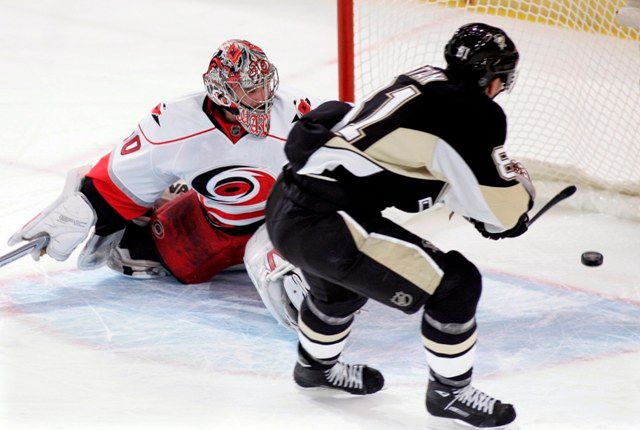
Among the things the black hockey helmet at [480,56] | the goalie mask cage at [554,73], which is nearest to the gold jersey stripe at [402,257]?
the black hockey helmet at [480,56]

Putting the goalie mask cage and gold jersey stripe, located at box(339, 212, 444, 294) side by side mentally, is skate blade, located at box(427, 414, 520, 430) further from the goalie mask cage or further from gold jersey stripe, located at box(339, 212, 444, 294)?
the goalie mask cage

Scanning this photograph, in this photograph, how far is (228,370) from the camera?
2.81 metres

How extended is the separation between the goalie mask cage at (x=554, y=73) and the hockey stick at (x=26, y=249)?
3.57ft

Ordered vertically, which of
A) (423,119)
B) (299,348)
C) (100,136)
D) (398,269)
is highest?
(423,119)

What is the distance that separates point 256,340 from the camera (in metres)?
2.96

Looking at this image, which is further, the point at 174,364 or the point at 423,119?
the point at 174,364

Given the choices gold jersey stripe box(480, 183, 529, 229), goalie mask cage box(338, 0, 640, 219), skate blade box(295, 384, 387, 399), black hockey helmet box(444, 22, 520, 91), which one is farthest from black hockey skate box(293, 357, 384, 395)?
goalie mask cage box(338, 0, 640, 219)

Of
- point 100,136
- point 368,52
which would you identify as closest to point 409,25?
point 368,52

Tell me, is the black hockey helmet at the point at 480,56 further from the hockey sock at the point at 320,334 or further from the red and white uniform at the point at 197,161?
the red and white uniform at the point at 197,161

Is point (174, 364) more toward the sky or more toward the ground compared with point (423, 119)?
more toward the ground

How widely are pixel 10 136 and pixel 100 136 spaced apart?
35 centimetres

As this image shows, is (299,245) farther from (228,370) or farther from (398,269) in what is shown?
(228,370)

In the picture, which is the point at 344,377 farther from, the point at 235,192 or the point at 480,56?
the point at 480,56

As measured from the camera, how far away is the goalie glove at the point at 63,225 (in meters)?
3.14
